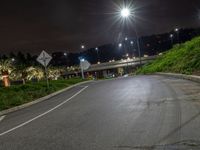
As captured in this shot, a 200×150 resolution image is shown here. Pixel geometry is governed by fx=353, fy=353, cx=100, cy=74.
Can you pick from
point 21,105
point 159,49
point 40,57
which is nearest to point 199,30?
point 159,49

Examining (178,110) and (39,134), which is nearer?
(39,134)

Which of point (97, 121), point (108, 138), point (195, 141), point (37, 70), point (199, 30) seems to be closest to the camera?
point (195, 141)

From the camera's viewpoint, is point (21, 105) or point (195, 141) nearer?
point (195, 141)

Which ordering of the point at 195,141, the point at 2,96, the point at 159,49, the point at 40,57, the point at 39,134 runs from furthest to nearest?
the point at 159,49, the point at 40,57, the point at 2,96, the point at 39,134, the point at 195,141

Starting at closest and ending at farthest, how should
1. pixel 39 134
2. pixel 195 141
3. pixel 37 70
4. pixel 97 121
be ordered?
pixel 195 141, pixel 39 134, pixel 97 121, pixel 37 70

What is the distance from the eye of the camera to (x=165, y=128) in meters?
8.33

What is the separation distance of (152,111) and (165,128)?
2.65m

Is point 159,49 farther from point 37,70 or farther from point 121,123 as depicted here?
Answer: point 121,123

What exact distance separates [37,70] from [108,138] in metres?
98.2

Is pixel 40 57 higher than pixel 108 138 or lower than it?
higher

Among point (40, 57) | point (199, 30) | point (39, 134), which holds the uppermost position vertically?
point (199, 30)

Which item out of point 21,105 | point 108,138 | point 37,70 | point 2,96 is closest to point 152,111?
point 108,138

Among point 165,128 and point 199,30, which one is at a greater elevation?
point 199,30

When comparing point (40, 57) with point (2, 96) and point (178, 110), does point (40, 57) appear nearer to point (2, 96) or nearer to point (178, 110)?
point (2, 96)
